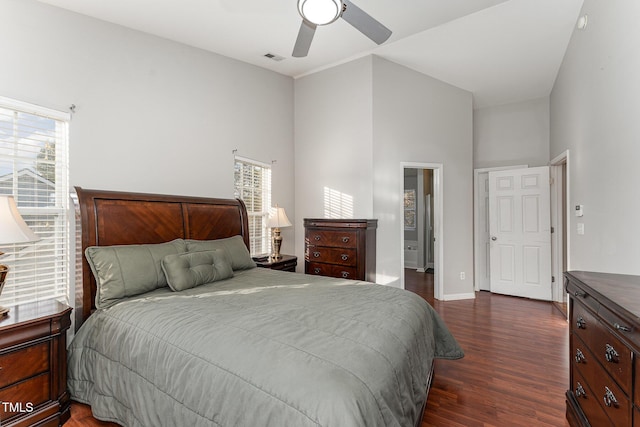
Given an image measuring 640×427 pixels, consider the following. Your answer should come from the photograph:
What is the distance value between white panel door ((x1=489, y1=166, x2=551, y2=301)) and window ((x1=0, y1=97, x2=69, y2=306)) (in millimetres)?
5775

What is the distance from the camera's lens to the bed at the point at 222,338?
1220 mm

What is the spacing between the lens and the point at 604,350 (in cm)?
148

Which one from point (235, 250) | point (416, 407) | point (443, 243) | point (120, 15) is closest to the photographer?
point (416, 407)

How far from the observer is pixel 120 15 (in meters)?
2.90

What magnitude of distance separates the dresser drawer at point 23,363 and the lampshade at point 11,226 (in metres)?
0.66

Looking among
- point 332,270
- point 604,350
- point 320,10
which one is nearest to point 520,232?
point 332,270

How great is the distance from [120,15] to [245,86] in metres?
1.53

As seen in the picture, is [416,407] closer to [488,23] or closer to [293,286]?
[293,286]

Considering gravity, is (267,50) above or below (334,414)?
above

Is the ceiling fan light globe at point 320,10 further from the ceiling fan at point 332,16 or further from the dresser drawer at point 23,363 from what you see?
the dresser drawer at point 23,363

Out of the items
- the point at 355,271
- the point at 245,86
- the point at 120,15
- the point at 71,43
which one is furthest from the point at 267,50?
the point at 355,271

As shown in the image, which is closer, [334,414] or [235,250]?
[334,414]

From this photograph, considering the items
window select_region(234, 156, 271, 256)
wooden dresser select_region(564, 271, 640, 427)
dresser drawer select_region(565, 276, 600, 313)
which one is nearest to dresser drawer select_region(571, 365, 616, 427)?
wooden dresser select_region(564, 271, 640, 427)

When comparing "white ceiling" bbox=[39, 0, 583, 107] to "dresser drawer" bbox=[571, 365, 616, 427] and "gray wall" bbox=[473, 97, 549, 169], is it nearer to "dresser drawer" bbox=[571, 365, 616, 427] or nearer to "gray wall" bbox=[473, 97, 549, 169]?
"gray wall" bbox=[473, 97, 549, 169]
